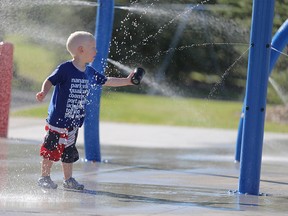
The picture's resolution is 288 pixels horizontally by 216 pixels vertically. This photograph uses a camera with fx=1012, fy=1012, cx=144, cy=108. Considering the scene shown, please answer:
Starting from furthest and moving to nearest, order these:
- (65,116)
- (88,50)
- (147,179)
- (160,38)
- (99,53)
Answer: (160,38)
(99,53)
(147,179)
(88,50)
(65,116)

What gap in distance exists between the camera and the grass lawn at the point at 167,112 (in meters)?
19.4

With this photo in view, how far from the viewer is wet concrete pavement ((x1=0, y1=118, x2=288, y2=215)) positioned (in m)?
6.93

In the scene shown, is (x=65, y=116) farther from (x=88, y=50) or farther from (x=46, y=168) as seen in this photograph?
(x=88, y=50)

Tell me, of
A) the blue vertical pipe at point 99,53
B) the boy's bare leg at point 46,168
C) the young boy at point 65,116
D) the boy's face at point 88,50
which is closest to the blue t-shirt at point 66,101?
the young boy at point 65,116

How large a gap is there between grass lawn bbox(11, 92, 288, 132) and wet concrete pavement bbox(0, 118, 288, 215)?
4.67m

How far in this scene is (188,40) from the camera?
20.6m

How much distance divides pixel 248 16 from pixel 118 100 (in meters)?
8.44

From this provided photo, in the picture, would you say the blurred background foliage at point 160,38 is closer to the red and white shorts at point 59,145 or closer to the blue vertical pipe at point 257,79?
the blue vertical pipe at point 257,79

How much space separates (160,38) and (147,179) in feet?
37.4

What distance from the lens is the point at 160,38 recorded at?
2019 centimetres

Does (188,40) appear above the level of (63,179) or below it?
above

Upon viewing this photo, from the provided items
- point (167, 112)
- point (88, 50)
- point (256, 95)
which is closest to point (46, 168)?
point (88, 50)

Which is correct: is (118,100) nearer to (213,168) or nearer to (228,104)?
(228,104)

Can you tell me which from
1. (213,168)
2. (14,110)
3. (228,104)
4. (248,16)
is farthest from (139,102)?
(213,168)
